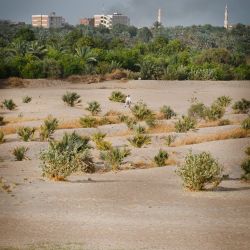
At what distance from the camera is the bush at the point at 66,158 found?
1781 centimetres

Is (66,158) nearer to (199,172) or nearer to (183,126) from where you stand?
(199,172)

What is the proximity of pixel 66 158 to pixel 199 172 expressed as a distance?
15.4ft

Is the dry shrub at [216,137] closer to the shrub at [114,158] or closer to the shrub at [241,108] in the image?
the shrub at [114,158]

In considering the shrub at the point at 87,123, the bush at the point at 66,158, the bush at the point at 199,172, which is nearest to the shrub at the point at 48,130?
the shrub at the point at 87,123

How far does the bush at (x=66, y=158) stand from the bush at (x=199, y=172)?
3.65 m

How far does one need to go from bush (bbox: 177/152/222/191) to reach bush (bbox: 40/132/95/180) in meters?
3.65

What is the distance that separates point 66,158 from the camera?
18828 millimetres

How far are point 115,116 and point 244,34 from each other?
79441mm

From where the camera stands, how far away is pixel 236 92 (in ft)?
182

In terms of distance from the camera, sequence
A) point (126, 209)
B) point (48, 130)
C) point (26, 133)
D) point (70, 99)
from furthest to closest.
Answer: point (70, 99)
point (48, 130)
point (26, 133)
point (126, 209)

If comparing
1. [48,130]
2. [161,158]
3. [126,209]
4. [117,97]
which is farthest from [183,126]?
[126,209]

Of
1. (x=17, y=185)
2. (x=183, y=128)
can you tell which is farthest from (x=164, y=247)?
(x=183, y=128)

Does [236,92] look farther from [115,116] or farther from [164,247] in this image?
[164,247]

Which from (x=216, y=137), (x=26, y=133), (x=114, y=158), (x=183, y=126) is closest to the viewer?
(x=114, y=158)
